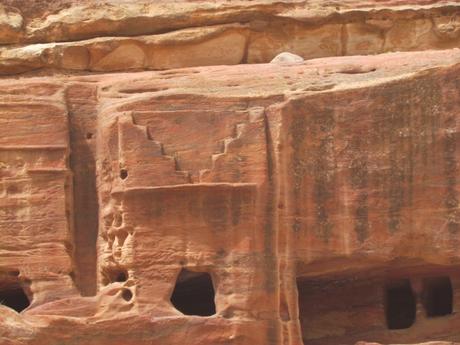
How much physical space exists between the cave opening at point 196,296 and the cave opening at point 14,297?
235cm

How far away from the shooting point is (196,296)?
21.1 meters

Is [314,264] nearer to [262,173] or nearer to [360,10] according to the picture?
[262,173]

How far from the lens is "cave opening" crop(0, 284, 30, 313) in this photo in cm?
2003

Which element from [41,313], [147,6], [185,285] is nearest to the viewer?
[41,313]

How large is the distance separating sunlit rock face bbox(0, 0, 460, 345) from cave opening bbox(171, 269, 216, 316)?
10cm

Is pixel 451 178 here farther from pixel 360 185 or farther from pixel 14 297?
pixel 14 297

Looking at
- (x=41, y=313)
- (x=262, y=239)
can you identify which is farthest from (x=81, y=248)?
(x=262, y=239)

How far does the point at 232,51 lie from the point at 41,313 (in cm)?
643

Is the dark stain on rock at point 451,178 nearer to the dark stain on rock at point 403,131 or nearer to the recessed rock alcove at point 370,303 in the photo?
the dark stain on rock at point 403,131

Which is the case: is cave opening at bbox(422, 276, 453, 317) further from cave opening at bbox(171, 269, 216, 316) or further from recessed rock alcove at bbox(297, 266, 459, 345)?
cave opening at bbox(171, 269, 216, 316)

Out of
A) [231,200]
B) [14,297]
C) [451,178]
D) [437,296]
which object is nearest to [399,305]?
[437,296]

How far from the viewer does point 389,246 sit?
19062 mm

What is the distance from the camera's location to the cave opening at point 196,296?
801 inches

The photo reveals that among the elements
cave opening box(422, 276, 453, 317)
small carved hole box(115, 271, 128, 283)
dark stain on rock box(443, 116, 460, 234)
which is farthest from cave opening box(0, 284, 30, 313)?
dark stain on rock box(443, 116, 460, 234)
